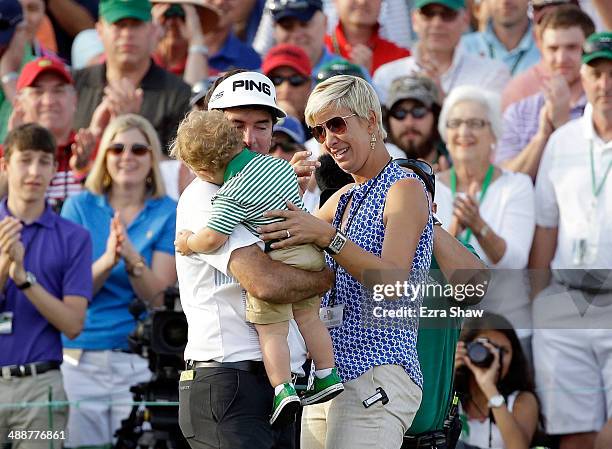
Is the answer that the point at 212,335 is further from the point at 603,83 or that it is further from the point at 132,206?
the point at 603,83

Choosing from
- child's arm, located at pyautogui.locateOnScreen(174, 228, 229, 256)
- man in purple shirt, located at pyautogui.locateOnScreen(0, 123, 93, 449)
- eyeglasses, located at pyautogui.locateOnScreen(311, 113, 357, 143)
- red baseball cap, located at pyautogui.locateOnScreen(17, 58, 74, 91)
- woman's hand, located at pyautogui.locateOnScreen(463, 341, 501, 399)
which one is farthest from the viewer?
red baseball cap, located at pyautogui.locateOnScreen(17, 58, 74, 91)

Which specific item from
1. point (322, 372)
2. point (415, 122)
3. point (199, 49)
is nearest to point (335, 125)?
point (322, 372)

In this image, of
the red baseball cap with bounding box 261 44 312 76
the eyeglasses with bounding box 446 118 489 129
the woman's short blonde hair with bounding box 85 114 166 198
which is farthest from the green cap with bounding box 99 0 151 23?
the eyeglasses with bounding box 446 118 489 129

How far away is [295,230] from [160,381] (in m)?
2.60

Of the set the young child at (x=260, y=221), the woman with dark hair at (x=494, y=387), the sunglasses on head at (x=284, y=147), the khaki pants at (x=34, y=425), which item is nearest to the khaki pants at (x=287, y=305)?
the young child at (x=260, y=221)

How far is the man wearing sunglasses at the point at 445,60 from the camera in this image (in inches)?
366

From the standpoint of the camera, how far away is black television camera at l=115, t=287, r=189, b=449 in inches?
270

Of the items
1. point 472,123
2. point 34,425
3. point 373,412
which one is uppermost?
point 472,123

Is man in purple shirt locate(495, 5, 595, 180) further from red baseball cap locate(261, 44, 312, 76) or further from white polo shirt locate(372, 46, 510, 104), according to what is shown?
red baseball cap locate(261, 44, 312, 76)

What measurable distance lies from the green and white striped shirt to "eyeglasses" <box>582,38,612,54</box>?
3.86m

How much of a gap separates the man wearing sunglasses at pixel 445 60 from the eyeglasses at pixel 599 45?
49.3 inches

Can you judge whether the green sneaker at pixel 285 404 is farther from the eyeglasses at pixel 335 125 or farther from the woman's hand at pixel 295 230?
the eyeglasses at pixel 335 125

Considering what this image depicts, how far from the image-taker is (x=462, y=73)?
930 centimetres

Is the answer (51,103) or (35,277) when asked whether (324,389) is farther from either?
(51,103)
